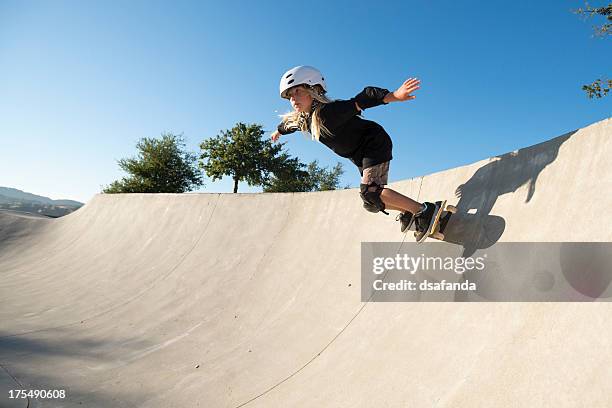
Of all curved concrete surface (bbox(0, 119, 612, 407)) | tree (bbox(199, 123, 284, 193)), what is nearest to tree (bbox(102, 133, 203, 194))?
tree (bbox(199, 123, 284, 193))

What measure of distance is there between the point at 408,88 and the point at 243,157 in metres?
31.1

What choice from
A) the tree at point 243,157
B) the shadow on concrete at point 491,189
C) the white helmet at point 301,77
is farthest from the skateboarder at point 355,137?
the tree at point 243,157

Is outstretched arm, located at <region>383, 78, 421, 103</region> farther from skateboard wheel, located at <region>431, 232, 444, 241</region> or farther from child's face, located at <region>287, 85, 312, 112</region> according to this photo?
skateboard wheel, located at <region>431, 232, 444, 241</region>

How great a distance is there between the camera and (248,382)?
10.8 feet

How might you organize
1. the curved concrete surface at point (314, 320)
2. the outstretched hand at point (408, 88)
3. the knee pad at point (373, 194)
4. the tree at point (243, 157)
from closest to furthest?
the curved concrete surface at point (314, 320) → the outstretched hand at point (408, 88) → the knee pad at point (373, 194) → the tree at point (243, 157)

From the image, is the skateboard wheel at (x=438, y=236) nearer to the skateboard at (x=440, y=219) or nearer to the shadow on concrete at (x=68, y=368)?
the skateboard at (x=440, y=219)

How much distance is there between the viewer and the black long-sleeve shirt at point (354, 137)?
3.28 meters

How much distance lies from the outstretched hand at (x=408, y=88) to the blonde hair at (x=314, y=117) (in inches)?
32.9

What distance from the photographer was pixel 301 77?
Result: 3.48m

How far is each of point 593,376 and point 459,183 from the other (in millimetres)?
2548

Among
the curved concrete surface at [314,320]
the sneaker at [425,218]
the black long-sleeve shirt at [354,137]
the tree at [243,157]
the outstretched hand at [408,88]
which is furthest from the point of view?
the tree at [243,157]

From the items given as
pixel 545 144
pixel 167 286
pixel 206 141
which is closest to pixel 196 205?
pixel 167 286

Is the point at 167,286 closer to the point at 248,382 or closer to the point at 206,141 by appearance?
the point at 248,382

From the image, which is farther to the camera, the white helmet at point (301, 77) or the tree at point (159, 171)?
the tree at point (159, 171)
